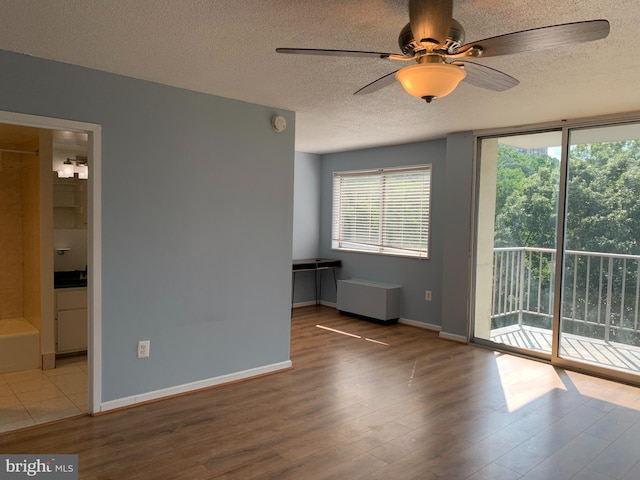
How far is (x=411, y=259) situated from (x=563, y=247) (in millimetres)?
1956

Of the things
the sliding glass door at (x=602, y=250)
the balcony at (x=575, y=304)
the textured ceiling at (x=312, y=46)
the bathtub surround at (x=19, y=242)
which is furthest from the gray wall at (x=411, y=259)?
the bathtub surround at (x=19, y=242)

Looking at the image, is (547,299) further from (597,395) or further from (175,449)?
(175,449)

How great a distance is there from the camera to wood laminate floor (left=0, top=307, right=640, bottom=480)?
2.52 meters

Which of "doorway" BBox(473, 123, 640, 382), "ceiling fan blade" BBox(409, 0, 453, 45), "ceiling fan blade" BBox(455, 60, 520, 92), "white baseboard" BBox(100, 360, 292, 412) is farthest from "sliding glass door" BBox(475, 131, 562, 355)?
"ceiling fan blade" BBox(409, 0, 453, 45)

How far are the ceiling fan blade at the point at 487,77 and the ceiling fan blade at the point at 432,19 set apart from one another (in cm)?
21

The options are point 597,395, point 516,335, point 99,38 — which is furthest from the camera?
point 516,335

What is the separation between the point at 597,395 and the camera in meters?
3.65

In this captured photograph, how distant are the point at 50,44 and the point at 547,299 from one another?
4535 millimetres

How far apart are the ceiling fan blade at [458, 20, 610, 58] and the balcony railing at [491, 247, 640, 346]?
3.04 metres

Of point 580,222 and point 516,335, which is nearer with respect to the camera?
point 580,222

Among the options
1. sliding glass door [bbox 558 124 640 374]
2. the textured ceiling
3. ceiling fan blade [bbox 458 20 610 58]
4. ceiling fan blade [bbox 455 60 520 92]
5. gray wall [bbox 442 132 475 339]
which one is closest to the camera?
ceiling fan blade [bbox 458 20 610 58]

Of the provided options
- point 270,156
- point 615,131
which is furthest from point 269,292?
point 615,131
